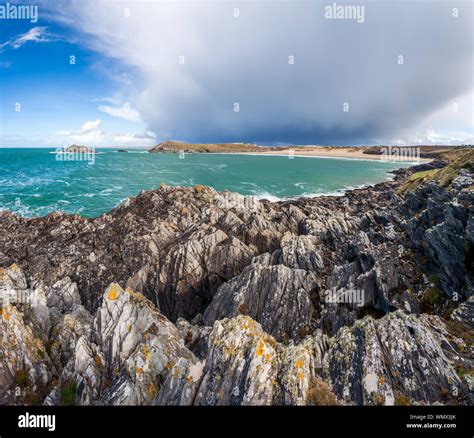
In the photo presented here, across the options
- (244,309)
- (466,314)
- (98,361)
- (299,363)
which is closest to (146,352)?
(98,361)

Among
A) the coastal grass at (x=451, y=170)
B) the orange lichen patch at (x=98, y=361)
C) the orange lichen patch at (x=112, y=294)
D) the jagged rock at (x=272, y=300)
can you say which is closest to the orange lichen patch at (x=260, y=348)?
the jagged rock at (x=272, y=300)

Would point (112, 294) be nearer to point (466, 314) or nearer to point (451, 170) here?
point (466, 314)

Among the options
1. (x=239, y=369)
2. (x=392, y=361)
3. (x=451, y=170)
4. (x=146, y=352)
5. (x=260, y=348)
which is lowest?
(x=146, y=352)

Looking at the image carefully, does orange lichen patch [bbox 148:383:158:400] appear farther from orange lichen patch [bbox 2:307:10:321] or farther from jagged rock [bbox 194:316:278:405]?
orange lichen patch [bbox 2:307:10:321]

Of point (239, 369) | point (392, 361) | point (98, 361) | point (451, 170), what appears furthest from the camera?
point (451, 170)

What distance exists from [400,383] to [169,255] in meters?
23.8

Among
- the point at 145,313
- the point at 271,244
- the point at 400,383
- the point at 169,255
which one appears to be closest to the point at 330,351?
the point at 400,383

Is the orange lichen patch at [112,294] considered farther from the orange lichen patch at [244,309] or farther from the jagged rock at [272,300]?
the orange lichen patch at [244,309]

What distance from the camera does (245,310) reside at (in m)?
20.3

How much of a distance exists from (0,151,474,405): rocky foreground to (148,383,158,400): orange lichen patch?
0.08 meters

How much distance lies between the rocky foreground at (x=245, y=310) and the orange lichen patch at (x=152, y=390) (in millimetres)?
79

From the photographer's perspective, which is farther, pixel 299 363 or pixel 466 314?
pixel 466 314

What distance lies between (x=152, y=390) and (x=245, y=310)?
9782mm
